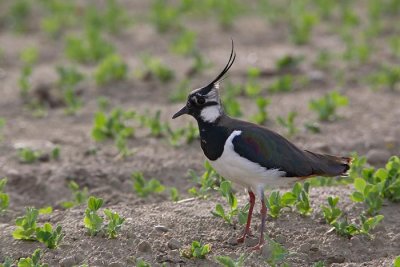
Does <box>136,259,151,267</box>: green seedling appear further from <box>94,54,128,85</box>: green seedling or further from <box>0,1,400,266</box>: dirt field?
<box>94,54,128,85</box>: green seedling

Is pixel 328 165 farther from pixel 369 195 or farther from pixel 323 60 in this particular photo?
pixel 323 60

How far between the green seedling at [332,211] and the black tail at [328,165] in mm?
179

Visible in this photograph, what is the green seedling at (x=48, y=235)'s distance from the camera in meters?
5.46

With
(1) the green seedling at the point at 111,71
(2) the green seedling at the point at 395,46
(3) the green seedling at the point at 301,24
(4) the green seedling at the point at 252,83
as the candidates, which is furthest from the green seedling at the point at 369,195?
(3) the green seedling at the point at 301,24

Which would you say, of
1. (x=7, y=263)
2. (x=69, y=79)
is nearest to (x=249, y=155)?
(x=7, y=263)

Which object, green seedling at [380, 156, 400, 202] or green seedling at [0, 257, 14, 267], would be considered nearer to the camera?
green seedling at [0, 257, 14, 267]

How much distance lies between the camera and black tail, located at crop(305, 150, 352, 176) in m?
5.80

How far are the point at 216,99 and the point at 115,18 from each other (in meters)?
6.64

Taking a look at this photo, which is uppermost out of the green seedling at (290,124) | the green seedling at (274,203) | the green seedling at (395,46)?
the green seedling at (395,46)

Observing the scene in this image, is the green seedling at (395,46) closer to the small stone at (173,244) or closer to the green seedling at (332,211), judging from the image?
the green seedling at (332,211)

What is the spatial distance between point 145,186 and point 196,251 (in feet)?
5.09

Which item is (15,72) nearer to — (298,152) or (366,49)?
(366,49)

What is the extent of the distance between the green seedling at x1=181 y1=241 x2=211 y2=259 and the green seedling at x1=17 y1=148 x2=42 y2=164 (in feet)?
8.60

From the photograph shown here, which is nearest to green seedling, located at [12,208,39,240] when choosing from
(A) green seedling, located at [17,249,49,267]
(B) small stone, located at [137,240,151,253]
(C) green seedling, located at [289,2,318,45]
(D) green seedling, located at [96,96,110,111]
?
(A) green seedling, located at [17,249,49,267]
